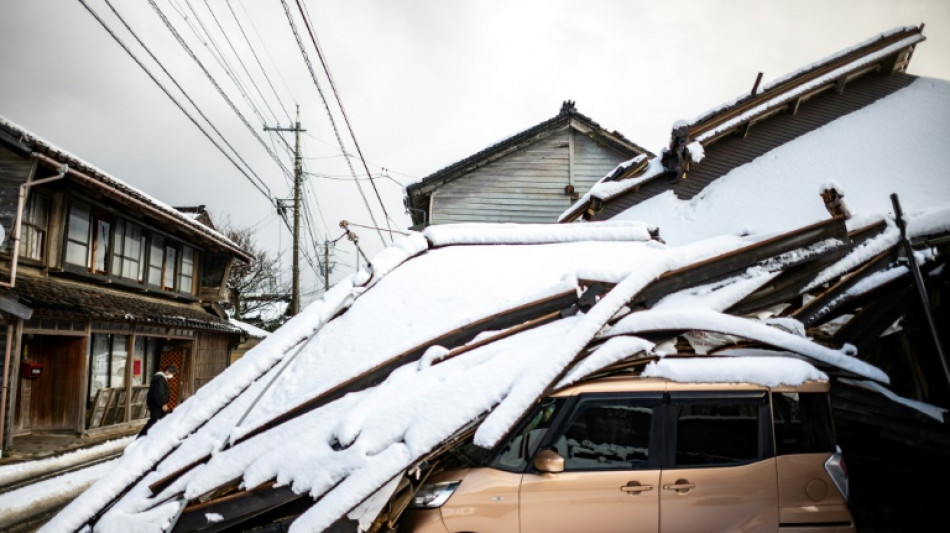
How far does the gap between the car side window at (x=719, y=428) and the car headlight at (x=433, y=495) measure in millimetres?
1433

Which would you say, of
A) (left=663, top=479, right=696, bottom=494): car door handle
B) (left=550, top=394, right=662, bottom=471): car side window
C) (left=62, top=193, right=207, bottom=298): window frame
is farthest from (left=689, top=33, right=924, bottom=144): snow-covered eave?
(left=62, top=193, right=207, bottom=298): window frame

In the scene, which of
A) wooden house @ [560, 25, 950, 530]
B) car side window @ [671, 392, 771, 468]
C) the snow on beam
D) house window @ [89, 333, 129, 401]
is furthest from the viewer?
house window @ [89, 333, 129, 401]

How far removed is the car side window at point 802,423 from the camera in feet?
11.1

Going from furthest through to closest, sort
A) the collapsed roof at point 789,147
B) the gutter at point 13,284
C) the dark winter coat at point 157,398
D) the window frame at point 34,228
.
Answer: the window frame at point 34,228
the gutter at point 13,284
the dark winter coat at point 157,398
the collapsed roof at point 789,147

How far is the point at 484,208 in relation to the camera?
15203 millimetres

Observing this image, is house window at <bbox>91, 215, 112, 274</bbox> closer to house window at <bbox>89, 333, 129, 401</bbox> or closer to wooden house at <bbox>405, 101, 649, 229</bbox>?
house window at <bbox>89, 333, 129, 401</bbox>

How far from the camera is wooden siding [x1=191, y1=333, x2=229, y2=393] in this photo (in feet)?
61.1

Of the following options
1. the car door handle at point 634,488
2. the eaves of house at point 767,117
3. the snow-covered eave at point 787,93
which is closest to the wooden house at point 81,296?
the eaves of house at point 767,117

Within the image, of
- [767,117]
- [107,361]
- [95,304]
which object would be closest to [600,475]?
[767,117]

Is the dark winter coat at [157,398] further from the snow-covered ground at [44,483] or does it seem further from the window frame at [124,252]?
the window frame at [124,252]

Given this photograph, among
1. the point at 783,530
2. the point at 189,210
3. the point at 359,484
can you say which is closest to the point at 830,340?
the point at 783,530

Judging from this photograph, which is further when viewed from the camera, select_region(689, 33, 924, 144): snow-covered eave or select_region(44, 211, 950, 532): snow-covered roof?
select_region(689, 33, 924, 144): snow-covered eave

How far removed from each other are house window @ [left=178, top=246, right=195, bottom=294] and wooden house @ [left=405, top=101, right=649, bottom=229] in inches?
372

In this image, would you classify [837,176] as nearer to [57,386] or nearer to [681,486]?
[681,486]
